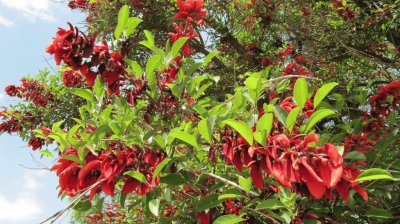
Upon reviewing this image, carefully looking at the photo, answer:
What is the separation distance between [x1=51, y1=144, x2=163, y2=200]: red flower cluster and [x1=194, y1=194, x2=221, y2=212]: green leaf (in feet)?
0.96

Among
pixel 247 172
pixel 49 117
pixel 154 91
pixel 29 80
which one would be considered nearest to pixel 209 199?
pixel 247 172

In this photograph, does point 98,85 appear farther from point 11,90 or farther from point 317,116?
point 11,90

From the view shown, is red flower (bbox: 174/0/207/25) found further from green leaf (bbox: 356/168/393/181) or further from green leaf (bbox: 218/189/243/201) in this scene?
green leaf (bbox: 356/168/393/181)

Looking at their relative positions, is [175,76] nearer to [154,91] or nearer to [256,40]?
[154,91]

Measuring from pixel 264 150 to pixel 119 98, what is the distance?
819 millimetres

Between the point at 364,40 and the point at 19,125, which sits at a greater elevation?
the point at 19,125

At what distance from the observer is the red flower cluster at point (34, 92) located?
470cm

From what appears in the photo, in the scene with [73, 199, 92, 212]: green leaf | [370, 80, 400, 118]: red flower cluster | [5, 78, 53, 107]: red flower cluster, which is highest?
[5, 78, 53, 107]: red flower cluster

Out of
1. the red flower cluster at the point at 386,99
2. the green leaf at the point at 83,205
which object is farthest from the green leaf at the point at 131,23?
the red flower cluster at the point at 386,99

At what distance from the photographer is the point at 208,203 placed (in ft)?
5.56

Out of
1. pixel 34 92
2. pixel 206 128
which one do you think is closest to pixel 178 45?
pixel 206 128

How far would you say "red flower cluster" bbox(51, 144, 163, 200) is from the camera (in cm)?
136

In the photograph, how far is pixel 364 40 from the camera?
456 cm

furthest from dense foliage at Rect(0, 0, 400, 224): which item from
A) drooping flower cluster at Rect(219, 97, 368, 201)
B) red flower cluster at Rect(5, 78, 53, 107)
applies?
red flower cluster at Rect(5, 78, 53, 107)
